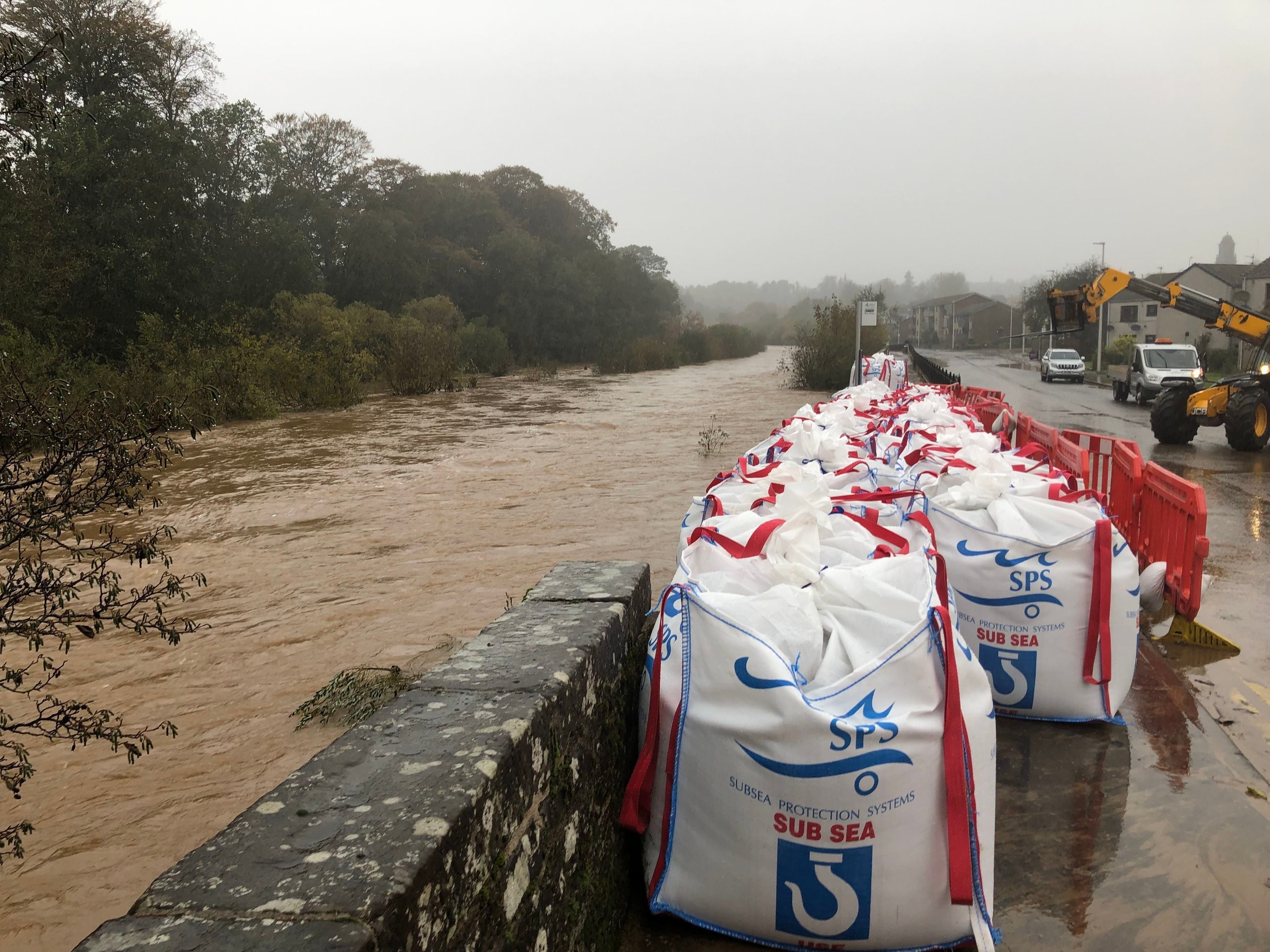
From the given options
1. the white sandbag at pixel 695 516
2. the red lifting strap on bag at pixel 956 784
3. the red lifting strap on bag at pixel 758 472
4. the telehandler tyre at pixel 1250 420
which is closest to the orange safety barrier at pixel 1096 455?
the red lifting strap on bag at pixel 758 472

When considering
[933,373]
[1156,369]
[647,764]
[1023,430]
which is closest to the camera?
[647,764]

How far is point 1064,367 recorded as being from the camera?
112 feet

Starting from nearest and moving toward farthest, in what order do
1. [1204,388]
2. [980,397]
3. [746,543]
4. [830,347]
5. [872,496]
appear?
[746,543]
[872,496]
[980,397]
[1204,388]
[830,347]

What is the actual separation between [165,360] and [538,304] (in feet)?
101

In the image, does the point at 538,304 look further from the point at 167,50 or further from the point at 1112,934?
the point at 1112,934

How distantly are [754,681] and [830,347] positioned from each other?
85.2ft

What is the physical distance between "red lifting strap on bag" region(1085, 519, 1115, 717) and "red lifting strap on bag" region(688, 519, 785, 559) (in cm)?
150

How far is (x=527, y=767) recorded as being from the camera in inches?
67.2

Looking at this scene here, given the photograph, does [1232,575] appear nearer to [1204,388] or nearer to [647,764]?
[647,764]

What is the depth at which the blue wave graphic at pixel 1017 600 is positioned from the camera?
342 centimetres

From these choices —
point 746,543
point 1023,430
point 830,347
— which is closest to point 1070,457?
point 1023,430

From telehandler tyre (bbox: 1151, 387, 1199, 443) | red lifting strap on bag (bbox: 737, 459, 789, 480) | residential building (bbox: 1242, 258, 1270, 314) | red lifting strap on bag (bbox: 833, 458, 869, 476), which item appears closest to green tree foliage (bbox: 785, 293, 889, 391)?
telehandler tyre (bbox: 1151, 387, 1199, 443)

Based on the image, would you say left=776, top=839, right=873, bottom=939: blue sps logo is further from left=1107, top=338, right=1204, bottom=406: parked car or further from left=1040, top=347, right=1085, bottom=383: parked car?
left=1040, top=347, right=1085, bottom=383: parked car

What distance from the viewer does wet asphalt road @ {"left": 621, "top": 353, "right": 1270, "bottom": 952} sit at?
2307 mm
